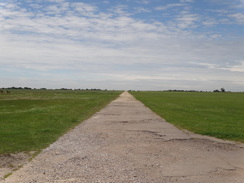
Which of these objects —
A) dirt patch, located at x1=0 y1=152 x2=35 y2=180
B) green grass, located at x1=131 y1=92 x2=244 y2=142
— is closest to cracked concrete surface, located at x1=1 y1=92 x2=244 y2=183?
dirt patch, located at x1=0 y1=152 x2=35 y2=180

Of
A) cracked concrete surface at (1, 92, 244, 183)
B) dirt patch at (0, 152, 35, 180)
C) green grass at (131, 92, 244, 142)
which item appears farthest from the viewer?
green grass at (131, 92, 244, 142)

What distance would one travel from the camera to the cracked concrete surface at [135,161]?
676cm

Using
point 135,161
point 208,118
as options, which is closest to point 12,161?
point 135,161

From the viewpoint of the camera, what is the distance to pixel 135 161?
8.27m

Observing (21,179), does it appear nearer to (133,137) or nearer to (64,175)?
(64,175)

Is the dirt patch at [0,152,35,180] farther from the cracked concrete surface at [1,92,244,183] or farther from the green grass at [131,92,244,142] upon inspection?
the green grass at [131,92,244,142]

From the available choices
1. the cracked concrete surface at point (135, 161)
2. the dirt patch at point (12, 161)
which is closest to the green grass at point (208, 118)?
the cracked concrete surface at point (135, 161)

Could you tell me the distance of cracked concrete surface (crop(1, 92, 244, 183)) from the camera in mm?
6758

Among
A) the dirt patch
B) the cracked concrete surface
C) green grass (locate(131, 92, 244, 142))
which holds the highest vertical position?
green grass (locate(131, 92, 244, 142))

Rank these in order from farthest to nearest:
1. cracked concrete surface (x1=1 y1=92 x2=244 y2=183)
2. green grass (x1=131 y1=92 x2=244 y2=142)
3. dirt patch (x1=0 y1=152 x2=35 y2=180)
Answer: green grass (x1=131 y1=92 x2=244 y2=142)
dirt patch (x1=0 y1=152 x2=35 y2=180)
cracked concrete surface (x1=1 y1=92 x2=244 y2=183)

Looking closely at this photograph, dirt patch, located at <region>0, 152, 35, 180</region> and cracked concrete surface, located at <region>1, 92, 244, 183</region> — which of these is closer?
cracked concrete surface, located at <region>1, 92, 244, 183</region>

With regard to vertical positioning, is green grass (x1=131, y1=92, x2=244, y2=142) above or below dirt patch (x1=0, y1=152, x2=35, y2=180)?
above

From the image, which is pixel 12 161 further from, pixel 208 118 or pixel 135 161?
pixel 208 118

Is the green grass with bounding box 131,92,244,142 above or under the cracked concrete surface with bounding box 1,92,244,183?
above
